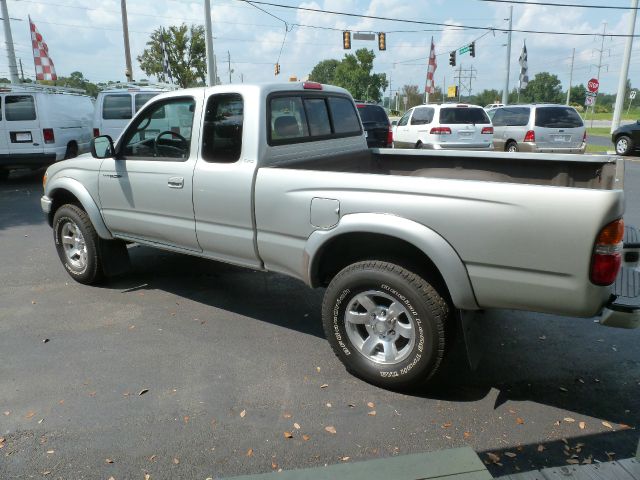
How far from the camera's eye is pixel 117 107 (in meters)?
12.9

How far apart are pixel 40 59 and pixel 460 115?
17.0m

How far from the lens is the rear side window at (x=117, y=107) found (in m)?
12.9

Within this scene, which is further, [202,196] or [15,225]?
[15,225]

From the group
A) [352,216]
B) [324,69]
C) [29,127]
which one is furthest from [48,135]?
[324,69]

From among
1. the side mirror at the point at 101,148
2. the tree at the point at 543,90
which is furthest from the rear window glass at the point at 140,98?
the tree at the point at 543,90

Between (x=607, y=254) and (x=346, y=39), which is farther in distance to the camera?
(x=346, y=39)

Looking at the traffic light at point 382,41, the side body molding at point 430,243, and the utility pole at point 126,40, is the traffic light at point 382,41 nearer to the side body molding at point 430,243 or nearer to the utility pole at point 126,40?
the utility pole at point 126,40

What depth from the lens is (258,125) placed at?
3891 millimetres

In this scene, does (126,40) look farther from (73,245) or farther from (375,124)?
(73,245)

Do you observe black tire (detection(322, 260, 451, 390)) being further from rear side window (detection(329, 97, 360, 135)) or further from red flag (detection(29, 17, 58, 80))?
red flag (detection(29, 17, 58, 80))

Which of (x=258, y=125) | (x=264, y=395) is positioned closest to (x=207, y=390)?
(x=264, y=395)

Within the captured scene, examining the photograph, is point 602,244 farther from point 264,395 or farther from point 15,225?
point 15,225

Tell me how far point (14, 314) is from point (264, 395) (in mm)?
2787

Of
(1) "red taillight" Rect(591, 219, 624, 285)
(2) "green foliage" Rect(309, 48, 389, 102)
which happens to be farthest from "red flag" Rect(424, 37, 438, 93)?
(1) "red taillight" Rect(591, 219, 624, 285)
